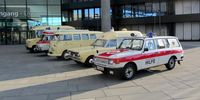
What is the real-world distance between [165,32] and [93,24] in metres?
11.8

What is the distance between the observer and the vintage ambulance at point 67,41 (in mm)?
18234

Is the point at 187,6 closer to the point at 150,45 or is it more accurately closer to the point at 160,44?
the point at 160,44

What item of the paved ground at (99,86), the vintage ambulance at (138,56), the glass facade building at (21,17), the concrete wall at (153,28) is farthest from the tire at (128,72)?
the glass facade building at (21,17)

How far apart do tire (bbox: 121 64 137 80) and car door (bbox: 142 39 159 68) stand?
27.4 inches

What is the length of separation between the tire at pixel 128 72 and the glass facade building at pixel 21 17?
32.1m

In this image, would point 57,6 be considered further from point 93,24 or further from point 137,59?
point 137,59

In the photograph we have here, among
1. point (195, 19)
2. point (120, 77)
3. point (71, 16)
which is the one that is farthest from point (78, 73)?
point (71, 16)

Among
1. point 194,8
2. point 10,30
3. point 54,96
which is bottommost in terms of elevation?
point 54,96

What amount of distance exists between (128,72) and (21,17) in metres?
32.9

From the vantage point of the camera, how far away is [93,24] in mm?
46156

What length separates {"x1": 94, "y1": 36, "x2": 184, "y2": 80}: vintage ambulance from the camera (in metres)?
10.8

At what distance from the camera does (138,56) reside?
11.3m

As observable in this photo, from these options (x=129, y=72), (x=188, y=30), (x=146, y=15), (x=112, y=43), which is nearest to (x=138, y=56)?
(x=129, y=72)

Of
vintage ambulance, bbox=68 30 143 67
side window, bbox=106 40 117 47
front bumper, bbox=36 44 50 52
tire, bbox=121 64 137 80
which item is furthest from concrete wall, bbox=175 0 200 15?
tire, bbox=121 64 137 80
